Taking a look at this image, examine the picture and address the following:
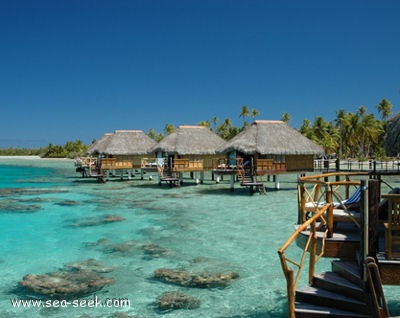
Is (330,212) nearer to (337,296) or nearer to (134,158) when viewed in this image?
(337,296)

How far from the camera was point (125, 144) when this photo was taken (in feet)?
140

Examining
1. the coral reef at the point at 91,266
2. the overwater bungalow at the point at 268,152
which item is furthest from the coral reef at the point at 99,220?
the overwater bungalow at the point at 268,152

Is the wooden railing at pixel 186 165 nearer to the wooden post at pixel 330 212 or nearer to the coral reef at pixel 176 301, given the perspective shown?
the coral reef at pixel 176 301

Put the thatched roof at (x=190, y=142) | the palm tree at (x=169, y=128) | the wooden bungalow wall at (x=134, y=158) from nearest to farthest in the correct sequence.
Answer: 1. the thatched roof at (x=190, y=142)
2. the wooden bungalow wall at (x=134, y=158)
3. the palm tree at (x=169, y=128)

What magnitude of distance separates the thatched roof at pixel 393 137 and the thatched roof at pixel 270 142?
62.5 ft

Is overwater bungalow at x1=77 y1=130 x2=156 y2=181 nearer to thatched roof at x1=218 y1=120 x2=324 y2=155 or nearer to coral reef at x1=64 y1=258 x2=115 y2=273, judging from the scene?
thatched roof at x1=218 y1=120 x2=324 y2=155

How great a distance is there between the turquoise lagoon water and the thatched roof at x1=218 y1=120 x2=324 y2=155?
3971 mm

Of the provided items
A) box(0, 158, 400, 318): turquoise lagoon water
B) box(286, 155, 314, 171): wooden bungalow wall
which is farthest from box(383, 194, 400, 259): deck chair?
box(286, 155, 314, 171): wooden bungalow wall

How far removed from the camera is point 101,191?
31.9 m

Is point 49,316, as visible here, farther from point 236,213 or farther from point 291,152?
A: point 291,152

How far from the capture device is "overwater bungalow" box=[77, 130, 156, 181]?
4022 cm

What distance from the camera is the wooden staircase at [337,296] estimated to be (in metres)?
5.76

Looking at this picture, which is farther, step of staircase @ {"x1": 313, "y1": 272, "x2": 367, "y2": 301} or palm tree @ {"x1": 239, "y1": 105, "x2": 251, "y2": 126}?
palm tree @ {"x1": 239, "y1": 105, "x2": 251, "y2": 126}

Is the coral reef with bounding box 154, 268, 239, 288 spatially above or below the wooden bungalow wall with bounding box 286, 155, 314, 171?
below
